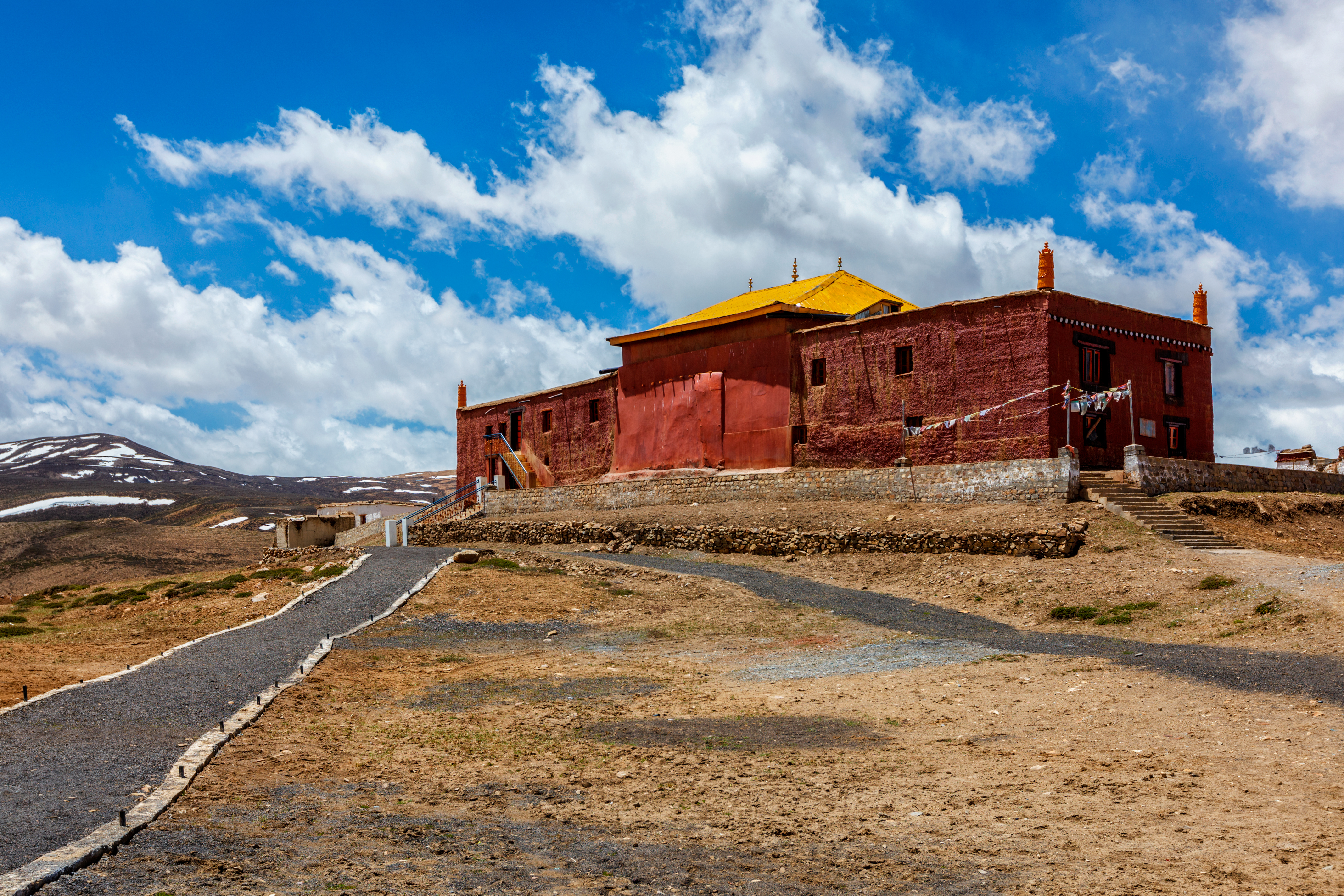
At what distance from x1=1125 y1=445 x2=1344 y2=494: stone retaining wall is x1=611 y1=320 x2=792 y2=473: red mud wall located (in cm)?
1050

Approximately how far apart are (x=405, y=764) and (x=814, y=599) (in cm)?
1265

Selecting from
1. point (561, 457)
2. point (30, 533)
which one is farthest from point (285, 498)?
point (561, 457)

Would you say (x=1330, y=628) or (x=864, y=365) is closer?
(x=1330, y=628)

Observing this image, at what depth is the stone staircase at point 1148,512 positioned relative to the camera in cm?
2245

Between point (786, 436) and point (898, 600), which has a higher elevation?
point (786, 436)

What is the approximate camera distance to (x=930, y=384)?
28.6 metres

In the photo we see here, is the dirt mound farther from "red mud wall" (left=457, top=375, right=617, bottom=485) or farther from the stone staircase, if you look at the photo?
"red mud wall" (left=457, top=375, right=617, bottom=485)

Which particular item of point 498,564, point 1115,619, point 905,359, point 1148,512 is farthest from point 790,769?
point 905,359

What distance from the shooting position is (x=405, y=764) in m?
8.85

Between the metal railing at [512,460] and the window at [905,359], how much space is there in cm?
1801

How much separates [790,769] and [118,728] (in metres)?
6.75

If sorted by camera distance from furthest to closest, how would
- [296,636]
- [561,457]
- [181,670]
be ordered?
[561,457] → [296,636] → [181,670]

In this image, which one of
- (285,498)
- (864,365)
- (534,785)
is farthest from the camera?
(285,498)

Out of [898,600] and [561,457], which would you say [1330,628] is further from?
[561,457]
